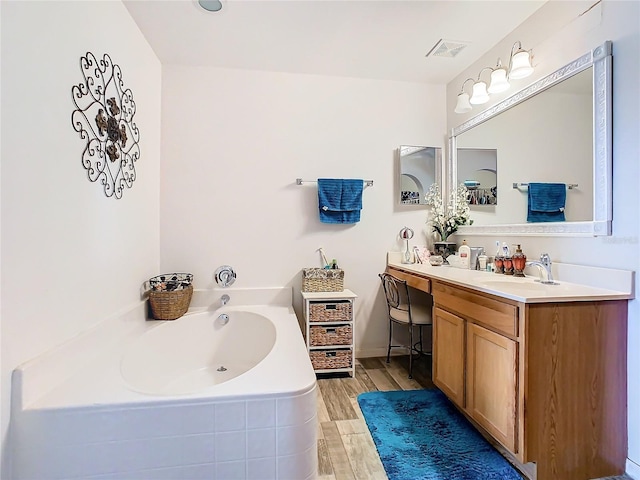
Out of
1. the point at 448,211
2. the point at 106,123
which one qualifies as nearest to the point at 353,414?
the point at 448,211

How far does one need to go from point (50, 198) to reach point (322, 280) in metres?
1.86

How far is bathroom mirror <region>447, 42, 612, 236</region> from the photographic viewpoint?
1.68 metres

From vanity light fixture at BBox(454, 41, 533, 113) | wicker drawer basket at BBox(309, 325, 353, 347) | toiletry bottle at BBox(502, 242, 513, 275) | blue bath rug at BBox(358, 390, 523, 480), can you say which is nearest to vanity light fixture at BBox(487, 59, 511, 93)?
vanity light fixture at BBox(454, 41, 533, 113)

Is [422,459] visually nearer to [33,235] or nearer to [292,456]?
[292,456]

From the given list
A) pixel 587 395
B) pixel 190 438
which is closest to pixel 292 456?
pixel 190 438

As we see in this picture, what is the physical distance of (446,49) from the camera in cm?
248

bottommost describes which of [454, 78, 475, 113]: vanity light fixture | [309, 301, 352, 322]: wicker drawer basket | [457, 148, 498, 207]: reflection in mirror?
[309, 301, 352, 322]: wicker drawer basket

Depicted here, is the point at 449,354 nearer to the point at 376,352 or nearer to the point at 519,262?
the point at 519,262

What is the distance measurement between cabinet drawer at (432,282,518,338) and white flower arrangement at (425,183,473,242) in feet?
2.82

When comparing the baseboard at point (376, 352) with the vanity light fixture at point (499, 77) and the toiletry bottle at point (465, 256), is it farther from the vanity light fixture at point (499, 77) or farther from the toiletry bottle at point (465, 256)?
the vanity light fixture at point (499, 77)

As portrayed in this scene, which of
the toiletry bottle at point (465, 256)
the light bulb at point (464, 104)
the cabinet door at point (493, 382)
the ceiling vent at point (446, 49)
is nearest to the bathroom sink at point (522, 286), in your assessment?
the cabinet door at point (493, 382)

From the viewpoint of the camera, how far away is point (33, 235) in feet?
4.13

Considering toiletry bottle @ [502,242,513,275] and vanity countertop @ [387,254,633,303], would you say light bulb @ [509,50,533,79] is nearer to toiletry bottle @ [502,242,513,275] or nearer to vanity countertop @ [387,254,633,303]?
toiletry bottle @ [502,242,513,275]

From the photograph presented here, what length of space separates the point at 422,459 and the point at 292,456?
78cm
